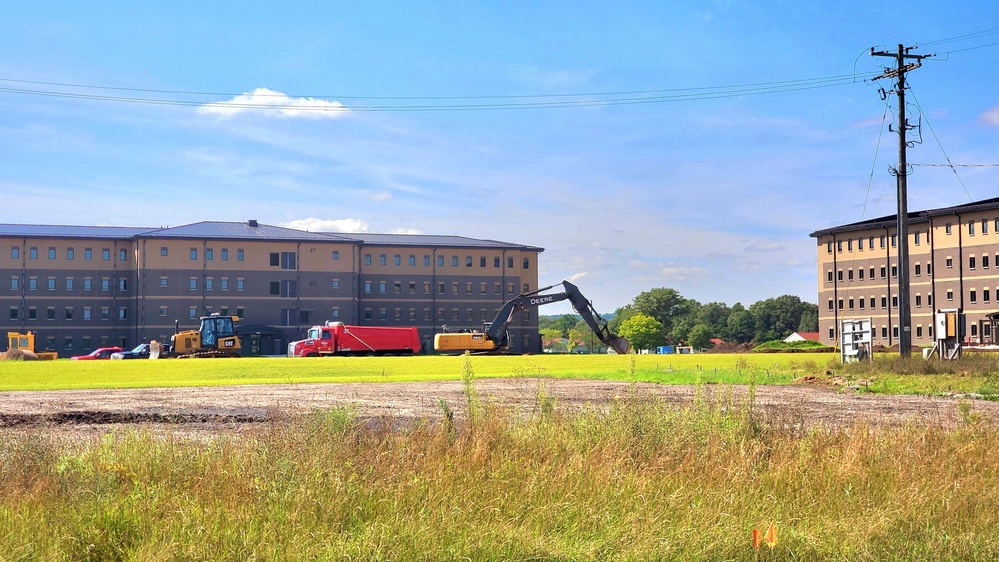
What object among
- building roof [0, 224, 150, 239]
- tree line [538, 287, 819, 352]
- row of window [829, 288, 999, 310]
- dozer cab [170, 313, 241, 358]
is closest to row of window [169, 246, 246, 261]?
building roof [0, 224, 150, 239]

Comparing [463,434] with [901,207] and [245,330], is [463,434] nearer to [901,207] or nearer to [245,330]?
[901,207]

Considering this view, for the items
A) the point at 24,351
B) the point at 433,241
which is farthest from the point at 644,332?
the point at 24,351

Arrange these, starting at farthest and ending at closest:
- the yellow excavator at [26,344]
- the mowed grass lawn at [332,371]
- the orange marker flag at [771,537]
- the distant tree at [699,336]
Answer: the distant tree at [699,336] → the yellow excavator at [26,344] → the mowed grass lawn at [332,371] → the orange marker flag at [771,537]

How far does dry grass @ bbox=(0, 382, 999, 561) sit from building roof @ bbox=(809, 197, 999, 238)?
94.5 m

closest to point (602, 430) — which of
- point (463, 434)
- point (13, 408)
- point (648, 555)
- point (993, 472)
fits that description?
point (463, 434)

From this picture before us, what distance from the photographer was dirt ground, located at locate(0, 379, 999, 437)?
585 inches

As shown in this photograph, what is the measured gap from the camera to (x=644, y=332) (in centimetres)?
17200

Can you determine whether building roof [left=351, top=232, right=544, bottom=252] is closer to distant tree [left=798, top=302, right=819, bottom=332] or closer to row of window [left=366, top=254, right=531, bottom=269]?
row of window [left=366, top=254, right=531, bottom=269]

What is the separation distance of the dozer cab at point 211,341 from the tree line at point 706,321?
107 meters

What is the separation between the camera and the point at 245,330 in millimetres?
103750

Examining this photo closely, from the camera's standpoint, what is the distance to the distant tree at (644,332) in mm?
171375

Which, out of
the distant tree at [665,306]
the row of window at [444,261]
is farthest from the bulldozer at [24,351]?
the distant tree at [665,306]

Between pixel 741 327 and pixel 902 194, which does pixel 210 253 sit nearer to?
pixel 902 194

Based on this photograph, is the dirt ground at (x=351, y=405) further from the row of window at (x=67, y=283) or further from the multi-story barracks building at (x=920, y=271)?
the row of window at (x=67, y=283)
